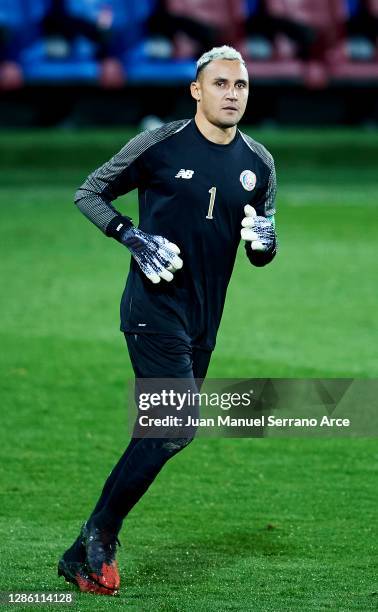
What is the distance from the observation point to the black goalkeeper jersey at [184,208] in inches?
241

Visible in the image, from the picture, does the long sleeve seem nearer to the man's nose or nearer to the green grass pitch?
the man's nose

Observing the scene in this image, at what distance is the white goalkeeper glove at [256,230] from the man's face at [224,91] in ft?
1.24

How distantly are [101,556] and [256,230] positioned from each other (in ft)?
4.79

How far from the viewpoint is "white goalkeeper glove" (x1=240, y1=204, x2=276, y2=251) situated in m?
6.10

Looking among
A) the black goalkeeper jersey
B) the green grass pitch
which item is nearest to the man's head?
the black goalkeeper jersey

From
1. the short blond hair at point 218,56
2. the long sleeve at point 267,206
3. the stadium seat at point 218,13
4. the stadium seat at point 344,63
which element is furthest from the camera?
the stadium seat at point 344,63

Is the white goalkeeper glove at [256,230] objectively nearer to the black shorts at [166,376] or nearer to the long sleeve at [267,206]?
the long sleeve at [267,206]

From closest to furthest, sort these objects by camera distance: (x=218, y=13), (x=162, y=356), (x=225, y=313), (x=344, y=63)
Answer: (x=162, y=356)
(x=225, y=313)
(x=218, y=13)
(x=344, y=63)

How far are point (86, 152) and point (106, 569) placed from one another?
645 inches

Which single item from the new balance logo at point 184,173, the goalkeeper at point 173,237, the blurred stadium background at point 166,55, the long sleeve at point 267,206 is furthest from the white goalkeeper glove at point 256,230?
the blurred stadium background at point 166,55

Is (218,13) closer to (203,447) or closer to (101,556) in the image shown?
(203,447)

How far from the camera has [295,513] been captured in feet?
24.3

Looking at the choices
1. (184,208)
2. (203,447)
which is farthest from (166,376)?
(203,447)

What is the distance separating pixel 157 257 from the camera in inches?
236
